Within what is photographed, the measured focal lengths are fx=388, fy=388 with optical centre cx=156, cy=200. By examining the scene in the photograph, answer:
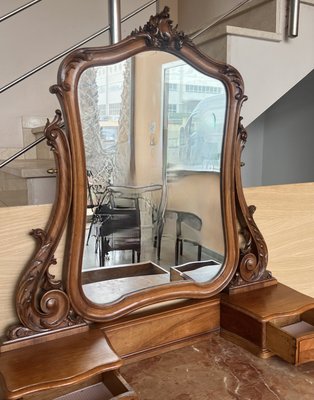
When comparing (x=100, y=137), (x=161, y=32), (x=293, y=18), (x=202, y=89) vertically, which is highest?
(x=293, y=18)

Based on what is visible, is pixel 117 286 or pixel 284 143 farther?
pixel 284 143

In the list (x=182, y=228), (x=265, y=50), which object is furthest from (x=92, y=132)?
(x=265, y=50)

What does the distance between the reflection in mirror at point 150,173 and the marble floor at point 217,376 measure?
178mm

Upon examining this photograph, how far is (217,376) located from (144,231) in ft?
1.21

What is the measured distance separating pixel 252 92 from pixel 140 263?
0.68 metres

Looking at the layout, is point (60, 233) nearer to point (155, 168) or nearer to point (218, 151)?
point (155, 168)

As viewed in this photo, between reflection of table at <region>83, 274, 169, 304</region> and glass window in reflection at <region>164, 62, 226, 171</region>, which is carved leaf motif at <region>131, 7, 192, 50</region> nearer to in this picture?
glass window in reflection at <region>164, 62, 226, 171</region>

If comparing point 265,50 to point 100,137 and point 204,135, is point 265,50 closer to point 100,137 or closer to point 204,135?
point 204,135

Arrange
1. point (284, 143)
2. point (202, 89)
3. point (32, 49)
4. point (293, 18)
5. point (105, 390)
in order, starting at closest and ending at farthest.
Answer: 1. point (105, 390)
2. point (202, 89)
3. point (293, 18)
4. point (32, 49)
5. point (284, 143)

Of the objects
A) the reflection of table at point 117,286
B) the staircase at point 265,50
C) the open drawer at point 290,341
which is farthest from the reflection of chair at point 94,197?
the staircase at point 265,50

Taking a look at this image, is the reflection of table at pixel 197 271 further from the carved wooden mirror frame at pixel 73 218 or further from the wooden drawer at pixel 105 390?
the wooden drawer at pixel 105 390

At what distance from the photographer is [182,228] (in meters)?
1.01

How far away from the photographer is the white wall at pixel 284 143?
198cm

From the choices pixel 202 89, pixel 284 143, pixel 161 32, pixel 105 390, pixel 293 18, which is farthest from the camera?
pixel 284 143
